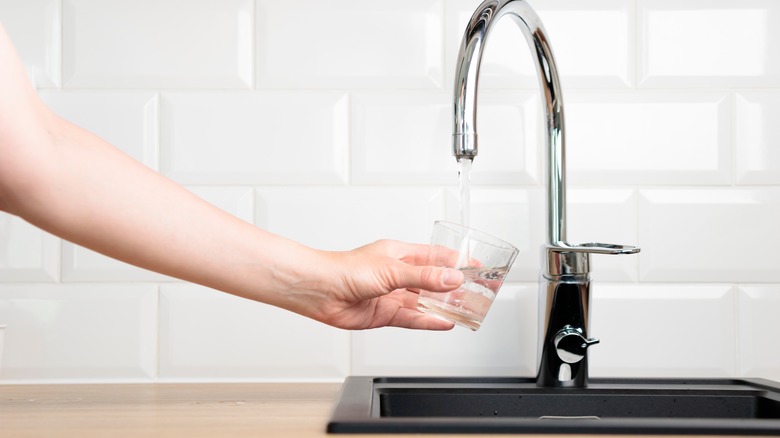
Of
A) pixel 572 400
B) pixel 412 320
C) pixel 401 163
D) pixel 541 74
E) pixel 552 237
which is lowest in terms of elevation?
pixel 572 400

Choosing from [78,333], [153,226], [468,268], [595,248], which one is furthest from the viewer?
[78,333]

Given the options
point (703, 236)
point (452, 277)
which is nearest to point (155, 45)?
point (452, 277)

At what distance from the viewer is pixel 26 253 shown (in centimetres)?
119

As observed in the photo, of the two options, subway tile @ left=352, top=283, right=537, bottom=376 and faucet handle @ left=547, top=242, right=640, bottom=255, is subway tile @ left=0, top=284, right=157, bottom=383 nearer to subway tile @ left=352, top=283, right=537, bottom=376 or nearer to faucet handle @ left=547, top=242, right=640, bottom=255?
Answer: subway tile @ left=352, top=283, right=537, bottom=376

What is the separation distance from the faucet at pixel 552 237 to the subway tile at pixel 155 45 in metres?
0.38

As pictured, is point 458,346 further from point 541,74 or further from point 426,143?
point 541,74

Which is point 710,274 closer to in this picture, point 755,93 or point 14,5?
point 755,93

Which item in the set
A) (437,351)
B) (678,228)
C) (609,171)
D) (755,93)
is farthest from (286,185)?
(755,93)

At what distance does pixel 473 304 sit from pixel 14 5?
0.87 metres

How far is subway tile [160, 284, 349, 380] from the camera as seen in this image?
1192mm

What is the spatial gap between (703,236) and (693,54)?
0.94ft

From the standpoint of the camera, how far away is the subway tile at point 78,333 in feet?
3.89

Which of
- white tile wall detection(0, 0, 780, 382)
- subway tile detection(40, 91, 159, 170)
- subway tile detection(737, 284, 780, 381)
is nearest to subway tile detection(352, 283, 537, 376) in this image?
white tile wall detection(0, 0, 780, 382)

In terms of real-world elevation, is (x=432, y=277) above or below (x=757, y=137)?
below
